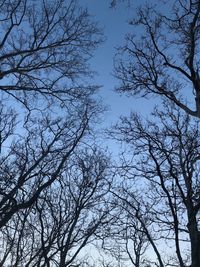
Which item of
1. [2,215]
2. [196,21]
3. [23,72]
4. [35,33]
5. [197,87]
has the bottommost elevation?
[2,215]

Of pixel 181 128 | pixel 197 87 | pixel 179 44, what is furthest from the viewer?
pixel 181 128

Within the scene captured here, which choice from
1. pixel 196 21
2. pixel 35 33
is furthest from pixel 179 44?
pixel 35 33

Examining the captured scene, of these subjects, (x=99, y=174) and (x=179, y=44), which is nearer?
(x=179, y=44)

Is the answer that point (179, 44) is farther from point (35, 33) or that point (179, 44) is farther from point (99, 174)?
point (99, 174)

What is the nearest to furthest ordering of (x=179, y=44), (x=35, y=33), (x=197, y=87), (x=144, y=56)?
(x=197, y=87) < (x=179, y=44) < (x=144, y=56) < (x=35, y=33)

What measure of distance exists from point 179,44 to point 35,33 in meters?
4.56

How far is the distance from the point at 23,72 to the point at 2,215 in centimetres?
449

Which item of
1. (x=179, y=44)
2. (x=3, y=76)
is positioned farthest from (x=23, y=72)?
(x=179, y=44)

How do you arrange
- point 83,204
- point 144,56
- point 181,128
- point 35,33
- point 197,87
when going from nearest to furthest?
point 197,87, point 144,56, point 35,33, point 181,128, point 83,204

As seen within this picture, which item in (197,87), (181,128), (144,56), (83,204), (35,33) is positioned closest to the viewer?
(197,87)

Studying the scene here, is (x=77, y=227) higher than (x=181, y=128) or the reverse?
the reverse

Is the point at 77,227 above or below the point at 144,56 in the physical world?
below

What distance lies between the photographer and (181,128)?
43.8ft

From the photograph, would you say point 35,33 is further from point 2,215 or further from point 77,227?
point 77,227
